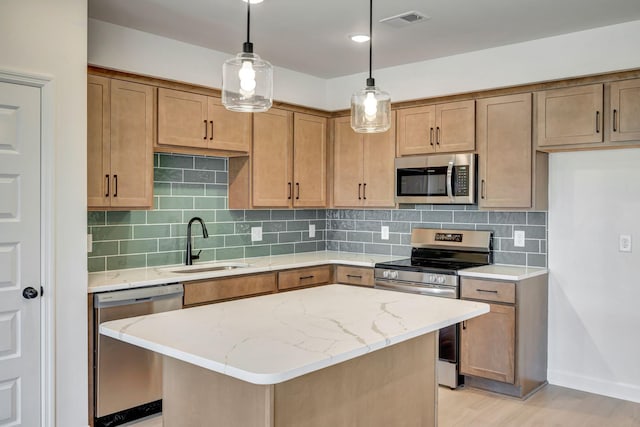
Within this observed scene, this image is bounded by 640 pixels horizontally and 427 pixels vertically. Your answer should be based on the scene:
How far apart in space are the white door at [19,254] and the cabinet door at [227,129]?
1.34 metres

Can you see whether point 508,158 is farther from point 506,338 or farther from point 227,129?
point 227,129

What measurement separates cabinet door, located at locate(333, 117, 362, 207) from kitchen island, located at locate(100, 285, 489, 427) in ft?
7.40

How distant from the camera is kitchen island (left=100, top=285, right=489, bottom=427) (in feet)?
5.63

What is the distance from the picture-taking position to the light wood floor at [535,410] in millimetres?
3320

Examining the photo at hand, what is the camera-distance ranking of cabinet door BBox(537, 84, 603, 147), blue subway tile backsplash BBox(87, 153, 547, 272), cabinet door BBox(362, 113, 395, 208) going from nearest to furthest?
cabinet door BBox(537, 84, 603, 147), blue subway tile backsplash BBox(87, 153, 547, 272), cabinet door BBox(362, 113, 395, 208)

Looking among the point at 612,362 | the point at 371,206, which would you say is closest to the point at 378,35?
the point at 371,206

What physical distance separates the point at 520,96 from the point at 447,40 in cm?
66

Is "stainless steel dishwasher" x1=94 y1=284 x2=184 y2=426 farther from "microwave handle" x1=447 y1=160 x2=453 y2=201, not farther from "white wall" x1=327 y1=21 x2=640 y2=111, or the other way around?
"white wall" x1=327 y1=21 x2=640 y2=111

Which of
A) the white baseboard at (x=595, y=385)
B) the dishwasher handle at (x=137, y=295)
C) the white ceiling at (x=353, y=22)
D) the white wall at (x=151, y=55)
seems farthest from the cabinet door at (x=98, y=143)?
the white baseboard at (x=595, y=385)

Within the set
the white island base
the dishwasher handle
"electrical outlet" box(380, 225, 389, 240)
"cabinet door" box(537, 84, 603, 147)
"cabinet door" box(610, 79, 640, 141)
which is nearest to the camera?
the white island base

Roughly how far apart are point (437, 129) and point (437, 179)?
1.32 ft

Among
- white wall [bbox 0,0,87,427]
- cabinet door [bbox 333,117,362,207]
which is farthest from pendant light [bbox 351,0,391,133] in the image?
cabinet door [bbox 333,117,362,207]

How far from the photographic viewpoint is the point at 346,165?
4883 millimetres

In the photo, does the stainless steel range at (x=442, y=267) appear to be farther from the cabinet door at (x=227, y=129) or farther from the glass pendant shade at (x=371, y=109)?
the glass pendant shade at (x=371, y=109)
